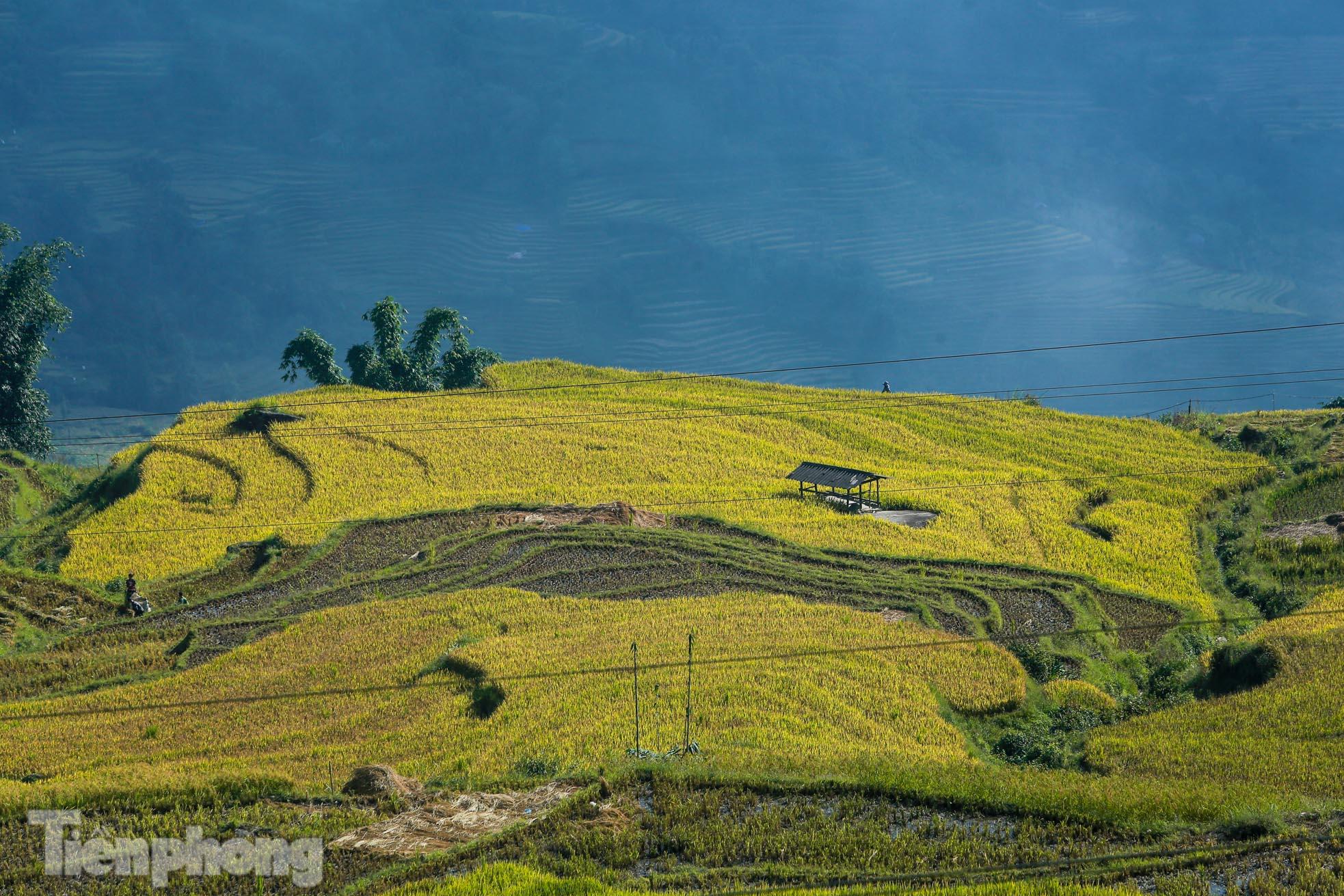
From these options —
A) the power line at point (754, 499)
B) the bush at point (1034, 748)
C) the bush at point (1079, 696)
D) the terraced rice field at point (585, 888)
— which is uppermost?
the power line at point (754, 499)

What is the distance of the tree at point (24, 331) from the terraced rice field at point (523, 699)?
43.3 metres

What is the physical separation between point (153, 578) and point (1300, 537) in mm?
45154

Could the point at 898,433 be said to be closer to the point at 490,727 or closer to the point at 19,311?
the point at 490,727

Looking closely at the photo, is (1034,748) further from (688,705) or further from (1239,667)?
(688,705)

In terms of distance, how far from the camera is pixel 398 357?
3076 inches

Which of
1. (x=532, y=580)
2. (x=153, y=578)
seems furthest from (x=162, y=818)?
(x=153, y=578)

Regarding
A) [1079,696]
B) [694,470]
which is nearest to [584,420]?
[694,470]

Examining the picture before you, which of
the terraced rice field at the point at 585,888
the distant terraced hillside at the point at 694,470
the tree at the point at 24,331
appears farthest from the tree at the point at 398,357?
the terraced rice field at the point at 585,888

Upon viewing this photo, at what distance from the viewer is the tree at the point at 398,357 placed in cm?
7594

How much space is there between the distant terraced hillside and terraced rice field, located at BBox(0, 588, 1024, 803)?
451 inches

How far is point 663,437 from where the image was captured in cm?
6312

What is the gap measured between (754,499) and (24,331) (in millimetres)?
48034

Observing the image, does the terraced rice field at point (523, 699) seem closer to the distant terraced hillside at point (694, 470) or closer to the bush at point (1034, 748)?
the bush at point (1034, 748)

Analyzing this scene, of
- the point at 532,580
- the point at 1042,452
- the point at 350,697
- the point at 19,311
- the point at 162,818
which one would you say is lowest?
the point at 162,818
